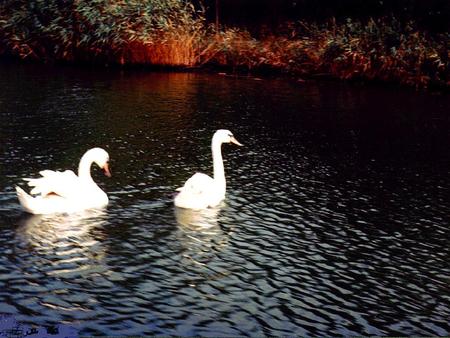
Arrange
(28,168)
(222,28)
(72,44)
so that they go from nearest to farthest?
(28,168) → (72,44) → (222,28)

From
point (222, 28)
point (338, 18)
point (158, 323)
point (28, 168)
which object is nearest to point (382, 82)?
point (338, 18)

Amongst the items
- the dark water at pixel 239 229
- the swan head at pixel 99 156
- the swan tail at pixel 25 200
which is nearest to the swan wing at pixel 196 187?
the dark water at pixel 239 229

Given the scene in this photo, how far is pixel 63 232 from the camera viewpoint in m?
12.0

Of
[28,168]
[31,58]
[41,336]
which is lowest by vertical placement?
[41,336]

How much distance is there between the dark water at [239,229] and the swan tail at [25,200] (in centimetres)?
31

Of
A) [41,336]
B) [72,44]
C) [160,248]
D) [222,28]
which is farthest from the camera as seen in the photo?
[222,28]

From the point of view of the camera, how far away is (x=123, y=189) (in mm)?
14516

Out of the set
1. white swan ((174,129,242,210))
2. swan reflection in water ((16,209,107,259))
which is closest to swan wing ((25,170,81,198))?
swan reflection in water ((16,209,107,259))

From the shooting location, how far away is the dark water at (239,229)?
31.0 feet

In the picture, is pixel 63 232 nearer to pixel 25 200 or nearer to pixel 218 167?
pixel 25 200

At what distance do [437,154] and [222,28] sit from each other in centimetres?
2154

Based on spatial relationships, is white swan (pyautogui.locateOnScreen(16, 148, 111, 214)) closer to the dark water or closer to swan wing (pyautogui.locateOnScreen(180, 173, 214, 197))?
the dark water

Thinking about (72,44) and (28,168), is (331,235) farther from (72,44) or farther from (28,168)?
(72,44)

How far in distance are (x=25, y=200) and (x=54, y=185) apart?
587 millimetres
